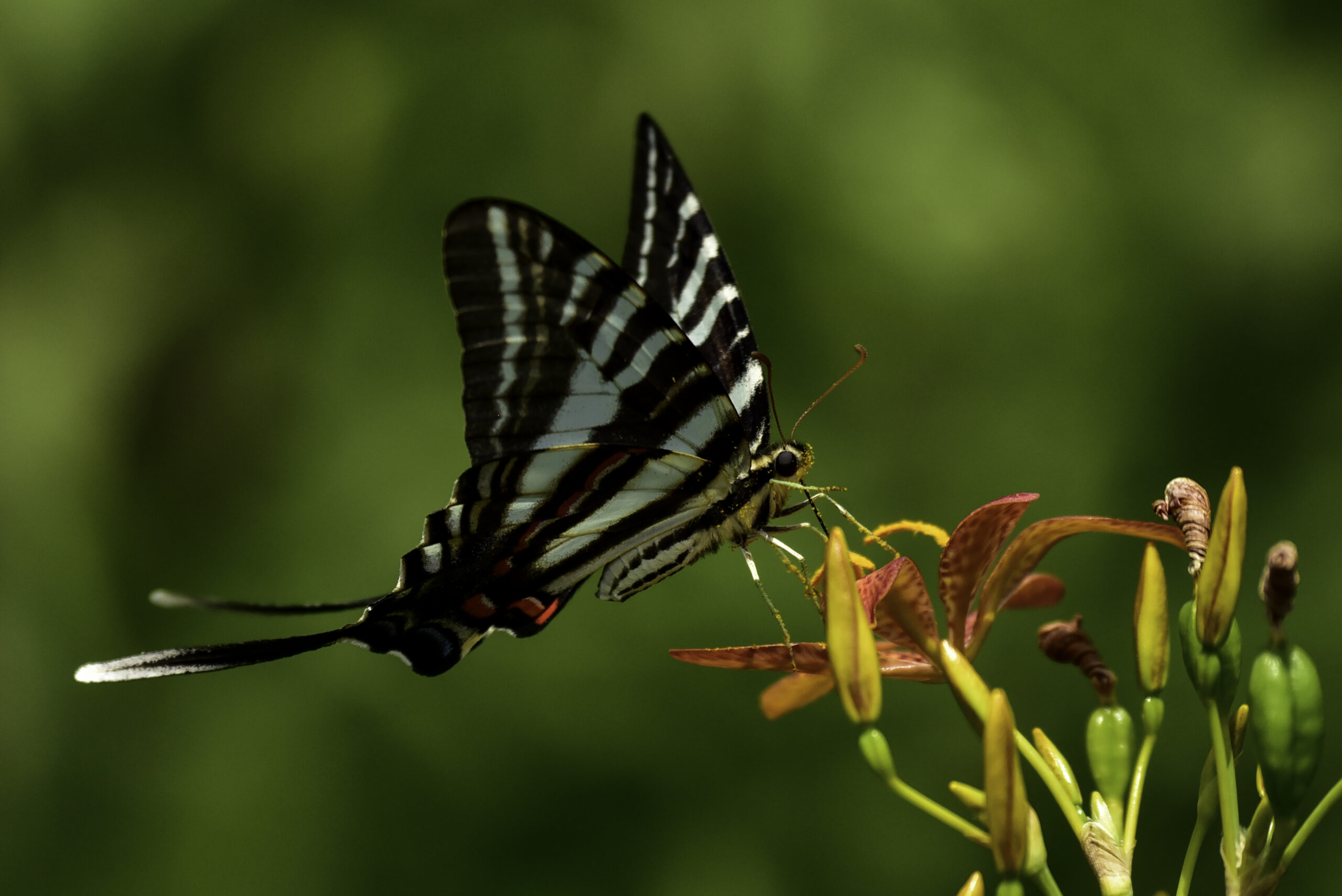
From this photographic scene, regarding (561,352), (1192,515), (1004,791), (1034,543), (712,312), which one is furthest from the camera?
(712,312)

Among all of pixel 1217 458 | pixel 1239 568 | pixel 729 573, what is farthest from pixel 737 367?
pixel 1217 458

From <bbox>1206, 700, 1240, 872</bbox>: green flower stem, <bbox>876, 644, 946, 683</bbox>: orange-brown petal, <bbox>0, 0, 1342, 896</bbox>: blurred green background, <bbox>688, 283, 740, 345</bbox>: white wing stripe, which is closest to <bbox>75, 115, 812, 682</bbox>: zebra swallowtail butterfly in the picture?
<bbox>688, 283, 740, 345</bbox>: white wing stripe

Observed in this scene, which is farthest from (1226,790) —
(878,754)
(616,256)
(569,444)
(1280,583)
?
(616,256)

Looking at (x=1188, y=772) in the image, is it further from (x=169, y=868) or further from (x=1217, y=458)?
(x=169, y=868)

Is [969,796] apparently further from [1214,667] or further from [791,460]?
[791,460]

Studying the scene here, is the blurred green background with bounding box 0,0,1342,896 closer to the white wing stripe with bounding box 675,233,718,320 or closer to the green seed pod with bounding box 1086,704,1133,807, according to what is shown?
the white wing stripe with bounding box 675,233,718,320

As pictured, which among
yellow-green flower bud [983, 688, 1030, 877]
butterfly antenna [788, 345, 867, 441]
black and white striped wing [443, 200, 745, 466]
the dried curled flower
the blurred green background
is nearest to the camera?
yellow-green flower bud [983, 688, 1030, 877]

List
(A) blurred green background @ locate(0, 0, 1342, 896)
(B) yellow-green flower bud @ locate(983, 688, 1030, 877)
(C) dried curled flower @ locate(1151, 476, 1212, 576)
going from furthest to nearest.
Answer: (A) blurred green background @ locate(0, 0, 1342, 896)
(C) dried curled flower @ locate(1151, 476, 1212, 576)
(B) yellow-green flower bud @ locate(983, 688, 1030, 877)
